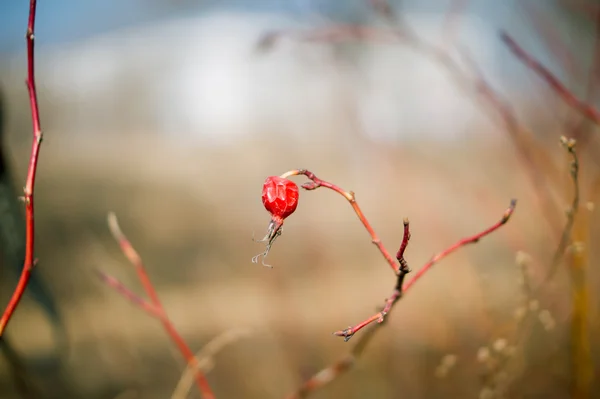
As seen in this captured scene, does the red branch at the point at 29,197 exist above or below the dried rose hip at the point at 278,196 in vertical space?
above

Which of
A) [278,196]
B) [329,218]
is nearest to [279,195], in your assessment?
[278,196]

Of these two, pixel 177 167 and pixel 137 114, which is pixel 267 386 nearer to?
pixel 177 167

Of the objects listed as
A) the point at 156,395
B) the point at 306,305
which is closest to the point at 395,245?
the point at 306,305

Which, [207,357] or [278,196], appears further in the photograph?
[207,357]

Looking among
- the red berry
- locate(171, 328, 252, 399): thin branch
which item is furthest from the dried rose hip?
locate(171, 328, 252, 399): thin branch

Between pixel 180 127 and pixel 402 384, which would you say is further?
pixel 180 127

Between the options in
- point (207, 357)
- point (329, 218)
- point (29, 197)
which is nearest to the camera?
point (29, 197)

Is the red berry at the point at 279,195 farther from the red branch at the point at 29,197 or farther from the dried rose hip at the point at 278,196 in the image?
the red branch at the point at 29,197

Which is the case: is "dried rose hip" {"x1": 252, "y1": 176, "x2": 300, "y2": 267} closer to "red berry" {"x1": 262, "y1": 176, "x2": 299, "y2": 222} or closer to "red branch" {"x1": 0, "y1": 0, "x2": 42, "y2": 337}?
"red berry" {"x1": 262, "y1": 176, "x2": 299, "y2": 222}

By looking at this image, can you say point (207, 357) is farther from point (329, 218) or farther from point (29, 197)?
point (329, 218)

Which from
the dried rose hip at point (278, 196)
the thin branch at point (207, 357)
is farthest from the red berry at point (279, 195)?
the thin branch at point (207, 357)

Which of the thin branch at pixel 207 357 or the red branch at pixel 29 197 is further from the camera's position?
the thin branch at pixel 207 357
